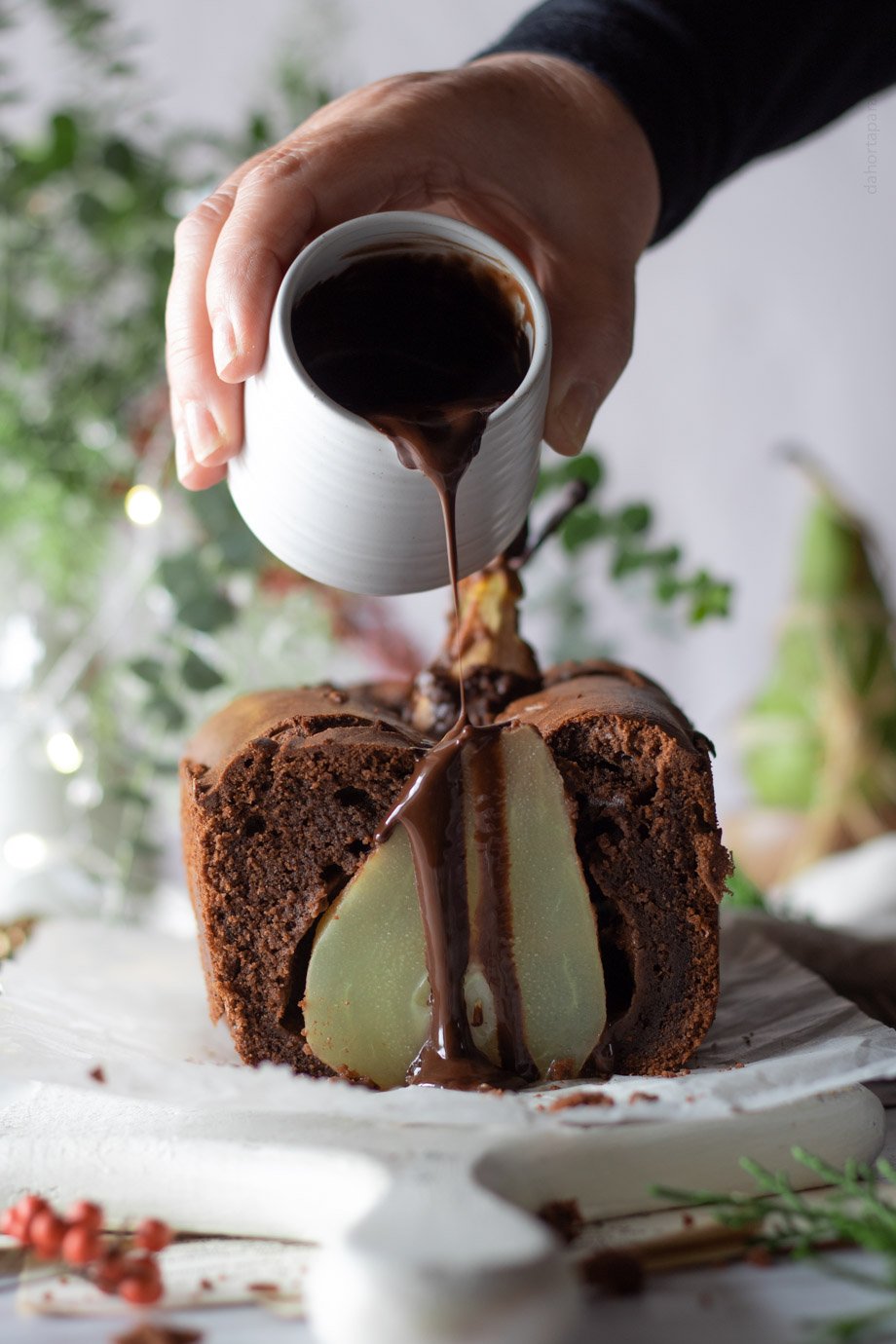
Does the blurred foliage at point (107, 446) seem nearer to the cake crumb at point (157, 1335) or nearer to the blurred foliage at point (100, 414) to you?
the blurred foliage at point (100, 414)

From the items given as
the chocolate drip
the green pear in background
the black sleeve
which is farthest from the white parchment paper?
the green pear in background

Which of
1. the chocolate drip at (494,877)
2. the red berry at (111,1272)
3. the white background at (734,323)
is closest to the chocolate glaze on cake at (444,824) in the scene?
the chocolate drip at (494,877)

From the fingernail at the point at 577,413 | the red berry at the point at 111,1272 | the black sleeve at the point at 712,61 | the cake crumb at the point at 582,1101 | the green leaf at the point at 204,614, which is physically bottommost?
the cake crumb at the point at 582,1101

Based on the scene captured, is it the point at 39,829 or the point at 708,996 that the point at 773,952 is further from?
the point at 39,829

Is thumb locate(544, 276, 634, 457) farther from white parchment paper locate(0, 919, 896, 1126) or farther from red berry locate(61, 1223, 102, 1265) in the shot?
red berry locate(61, 1223, 102, 1265)

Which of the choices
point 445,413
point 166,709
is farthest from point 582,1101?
point 166,709

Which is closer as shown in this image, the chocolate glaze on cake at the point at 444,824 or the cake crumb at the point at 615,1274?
the cake crumb at the point at 615,1274
